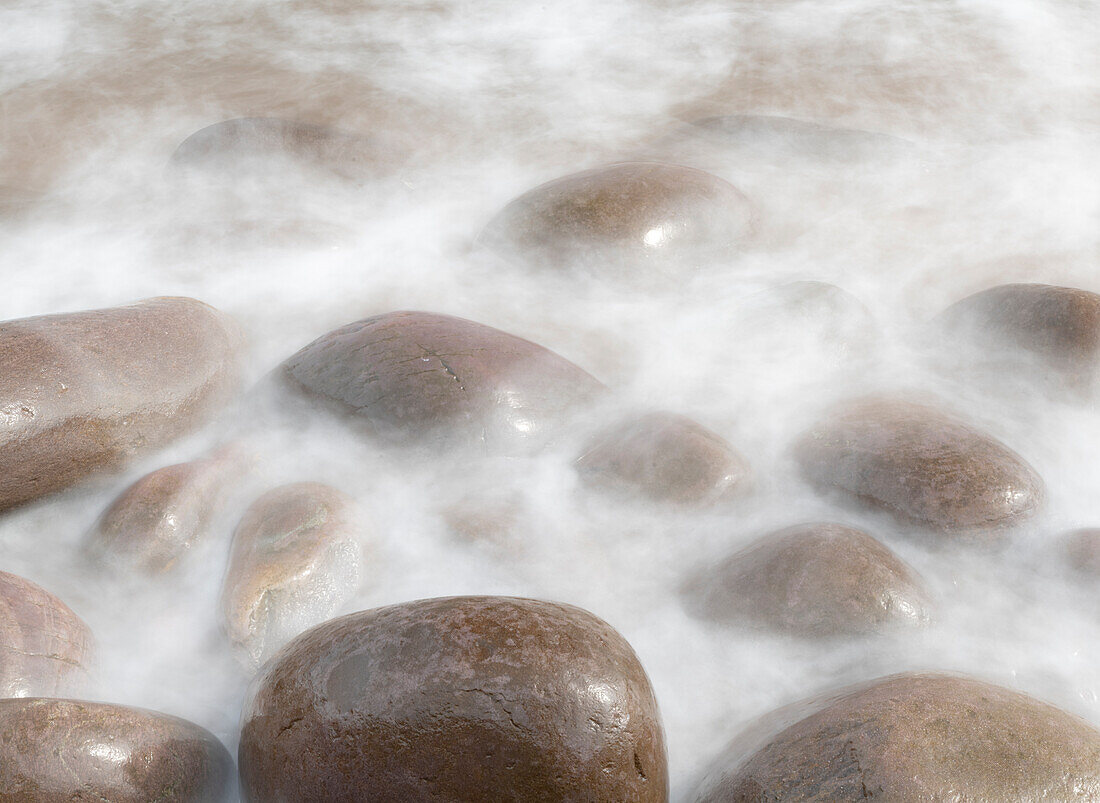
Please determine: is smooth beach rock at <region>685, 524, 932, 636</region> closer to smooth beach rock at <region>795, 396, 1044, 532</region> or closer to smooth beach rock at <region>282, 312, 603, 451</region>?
smooth beach rock at <region>795, 396, 1044, 532</region>

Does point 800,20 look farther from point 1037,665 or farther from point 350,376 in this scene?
point 1037,665

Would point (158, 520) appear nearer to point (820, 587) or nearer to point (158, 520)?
point (158, 520)

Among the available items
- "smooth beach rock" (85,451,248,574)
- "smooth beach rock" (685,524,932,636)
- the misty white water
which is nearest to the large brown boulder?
the misty white water

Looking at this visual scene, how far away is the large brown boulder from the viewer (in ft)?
6.76

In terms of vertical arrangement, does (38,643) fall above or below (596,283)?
above

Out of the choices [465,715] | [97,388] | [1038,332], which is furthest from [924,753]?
[97,388]

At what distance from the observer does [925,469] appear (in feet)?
10.1

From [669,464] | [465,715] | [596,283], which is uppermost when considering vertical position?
[465,715]

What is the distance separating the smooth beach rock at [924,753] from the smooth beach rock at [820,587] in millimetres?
338

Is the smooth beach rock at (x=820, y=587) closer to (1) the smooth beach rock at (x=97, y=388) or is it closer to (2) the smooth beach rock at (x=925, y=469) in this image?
(2) the smooth beach rock at (x=925, y=469)

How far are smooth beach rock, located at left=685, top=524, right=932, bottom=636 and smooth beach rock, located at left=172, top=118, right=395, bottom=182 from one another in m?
3.38

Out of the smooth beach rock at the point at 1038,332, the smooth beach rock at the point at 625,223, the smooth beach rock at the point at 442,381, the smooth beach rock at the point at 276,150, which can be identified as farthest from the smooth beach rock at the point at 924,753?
the smooth beach rock at the point at 276,150

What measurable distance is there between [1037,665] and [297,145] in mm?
4379

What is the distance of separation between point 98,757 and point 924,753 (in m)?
1.75
